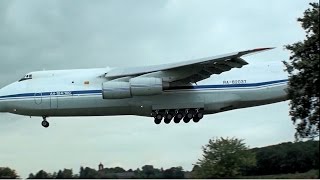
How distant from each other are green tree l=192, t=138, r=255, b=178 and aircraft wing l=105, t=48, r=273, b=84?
496cm

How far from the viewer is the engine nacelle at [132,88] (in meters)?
40.6

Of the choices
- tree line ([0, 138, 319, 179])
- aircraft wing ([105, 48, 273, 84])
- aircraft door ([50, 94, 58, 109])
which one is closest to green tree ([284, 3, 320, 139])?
tree line ([0, 138, 319, 179])

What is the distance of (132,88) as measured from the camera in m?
40.5

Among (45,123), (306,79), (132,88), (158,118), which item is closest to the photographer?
(306,79)

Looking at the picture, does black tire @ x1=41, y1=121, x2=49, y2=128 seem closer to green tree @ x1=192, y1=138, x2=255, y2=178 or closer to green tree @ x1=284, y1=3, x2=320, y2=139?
green tree @ x1=192, y1=138, x2=255, y2=178

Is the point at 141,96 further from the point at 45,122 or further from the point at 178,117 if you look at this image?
the point at 45,122

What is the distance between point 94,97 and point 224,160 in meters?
9.61

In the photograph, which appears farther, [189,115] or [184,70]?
[189,115]

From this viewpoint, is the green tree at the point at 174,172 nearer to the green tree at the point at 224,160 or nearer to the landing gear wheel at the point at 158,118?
the green tree at the point at 224,160

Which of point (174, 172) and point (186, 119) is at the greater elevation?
point (186, 119)

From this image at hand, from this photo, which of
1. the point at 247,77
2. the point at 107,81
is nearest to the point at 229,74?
the point at 247,77

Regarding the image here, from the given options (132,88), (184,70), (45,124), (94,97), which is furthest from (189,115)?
(45,124)

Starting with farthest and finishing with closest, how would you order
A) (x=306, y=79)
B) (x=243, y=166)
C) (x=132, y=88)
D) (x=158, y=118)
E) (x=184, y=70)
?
(x=158, y=118)
(x=184, y=70)
(x=132, y=88)
(x=243, y=166)
(x=306, y=79)

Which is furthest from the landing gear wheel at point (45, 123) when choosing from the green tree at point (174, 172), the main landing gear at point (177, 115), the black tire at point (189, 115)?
the green tree at point (174, 172)
